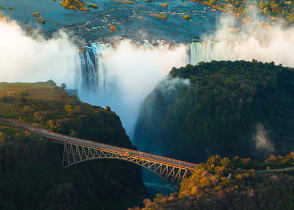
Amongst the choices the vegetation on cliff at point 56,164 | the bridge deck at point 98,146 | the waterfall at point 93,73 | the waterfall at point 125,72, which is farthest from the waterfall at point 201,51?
the bridge deck at point 98,146

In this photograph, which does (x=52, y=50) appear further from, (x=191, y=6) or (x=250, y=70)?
(x=191, y=6)

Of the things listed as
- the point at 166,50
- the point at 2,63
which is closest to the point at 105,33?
the point at 166,50

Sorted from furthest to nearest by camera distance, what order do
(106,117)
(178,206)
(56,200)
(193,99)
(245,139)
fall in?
(193,99) < (245,139) < (106,117) < (56,200) < (178,206)

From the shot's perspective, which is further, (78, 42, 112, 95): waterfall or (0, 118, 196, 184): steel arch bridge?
(78, 42, 112, 95): waterfall

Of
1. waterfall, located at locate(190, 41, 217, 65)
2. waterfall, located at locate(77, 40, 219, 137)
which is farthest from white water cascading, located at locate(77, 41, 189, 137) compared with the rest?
waterfall, located at locate(190, 41, 217, 65)

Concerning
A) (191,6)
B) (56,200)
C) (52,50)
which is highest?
(191,6)

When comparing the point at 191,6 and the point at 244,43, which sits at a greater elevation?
the point at 191,6

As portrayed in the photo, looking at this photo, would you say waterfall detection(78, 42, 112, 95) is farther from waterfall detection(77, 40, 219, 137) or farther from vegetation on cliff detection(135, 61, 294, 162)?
vegetation on cliff detection(135, 61, 294, 162)
